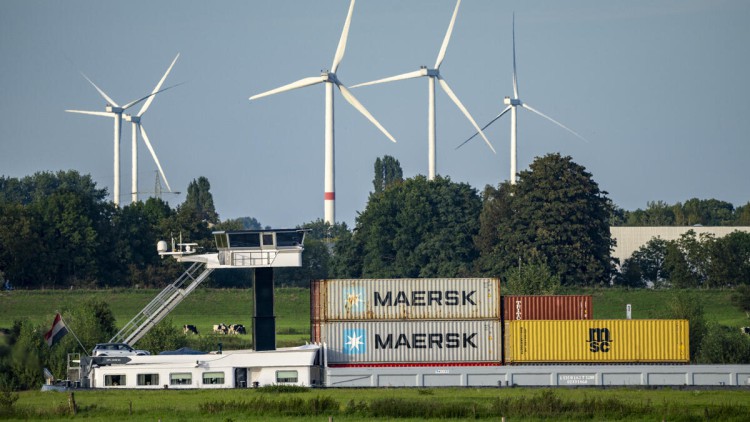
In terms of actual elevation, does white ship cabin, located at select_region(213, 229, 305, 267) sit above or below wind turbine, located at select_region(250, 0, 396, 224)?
below

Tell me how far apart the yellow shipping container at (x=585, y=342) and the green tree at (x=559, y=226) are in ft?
203

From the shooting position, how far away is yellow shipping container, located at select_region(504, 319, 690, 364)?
212 ft

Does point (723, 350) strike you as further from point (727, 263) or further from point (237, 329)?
point (727, 263)

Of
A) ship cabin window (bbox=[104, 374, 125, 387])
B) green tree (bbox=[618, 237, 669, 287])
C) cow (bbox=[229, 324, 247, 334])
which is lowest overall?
ship cabin window (bbox=[104, 374, 125, 387])

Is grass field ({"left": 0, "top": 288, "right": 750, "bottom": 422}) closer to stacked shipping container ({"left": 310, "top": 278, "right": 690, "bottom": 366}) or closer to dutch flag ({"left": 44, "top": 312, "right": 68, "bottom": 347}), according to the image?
dutch flag ({"left": 44, "top": 312, "right": 68, "bottom": 347})

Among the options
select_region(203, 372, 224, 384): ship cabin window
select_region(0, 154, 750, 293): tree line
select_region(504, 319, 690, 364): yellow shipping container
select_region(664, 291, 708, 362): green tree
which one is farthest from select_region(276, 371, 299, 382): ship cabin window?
select_region(0, 154, 750, 293): tree line

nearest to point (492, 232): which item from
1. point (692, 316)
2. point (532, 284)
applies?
point (532, 284)

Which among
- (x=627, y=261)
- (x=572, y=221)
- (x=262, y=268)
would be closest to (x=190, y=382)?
(x=262, y=268)

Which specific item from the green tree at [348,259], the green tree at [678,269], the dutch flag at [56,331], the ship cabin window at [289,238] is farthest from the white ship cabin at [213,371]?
the green tree at [348,259]

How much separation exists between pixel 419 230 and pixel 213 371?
83.4m

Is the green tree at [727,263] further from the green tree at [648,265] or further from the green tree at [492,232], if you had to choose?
the green tree at [492,232]

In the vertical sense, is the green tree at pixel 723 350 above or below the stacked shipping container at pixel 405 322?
below

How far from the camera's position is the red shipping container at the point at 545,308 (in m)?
67.5

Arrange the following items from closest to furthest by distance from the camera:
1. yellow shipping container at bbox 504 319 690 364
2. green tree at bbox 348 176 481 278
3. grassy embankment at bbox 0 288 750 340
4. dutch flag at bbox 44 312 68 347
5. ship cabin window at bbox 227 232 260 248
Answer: dutch flag at bbox 44 312 68 347 → yellow shipping container at bbox 504 319 690 364 → ship cabin window at bbox 227 232 260 248 → grassy embankment at bbox 0 288 750 340 → green tree at bbox 348 176 481 278
